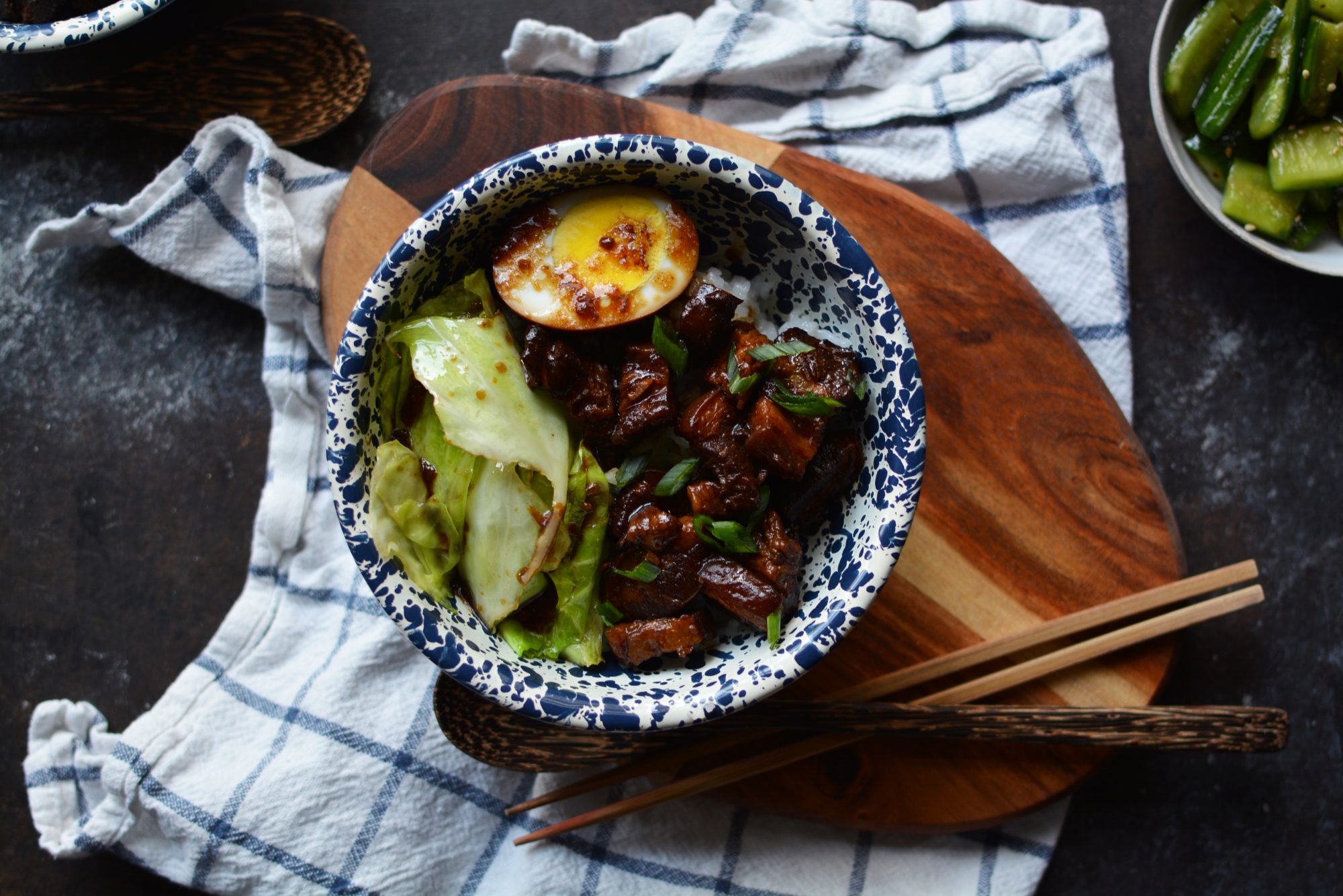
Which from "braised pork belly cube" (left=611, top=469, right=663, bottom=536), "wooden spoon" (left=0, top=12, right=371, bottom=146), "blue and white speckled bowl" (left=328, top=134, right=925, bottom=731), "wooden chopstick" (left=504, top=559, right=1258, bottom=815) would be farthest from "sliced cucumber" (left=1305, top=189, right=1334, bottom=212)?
"wooden spoon" (left=0, top=12, right=371, bottom=146)

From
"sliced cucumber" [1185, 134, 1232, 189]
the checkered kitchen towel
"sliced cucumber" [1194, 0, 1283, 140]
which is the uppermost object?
"sliced cucumber" [1194, 0, 1283, 140]

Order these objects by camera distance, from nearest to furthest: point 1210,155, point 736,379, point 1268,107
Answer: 1. point 736,379
2. point 1268,107
3. point 1210,155

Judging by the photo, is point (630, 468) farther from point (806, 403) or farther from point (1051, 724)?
point (1051, 724)

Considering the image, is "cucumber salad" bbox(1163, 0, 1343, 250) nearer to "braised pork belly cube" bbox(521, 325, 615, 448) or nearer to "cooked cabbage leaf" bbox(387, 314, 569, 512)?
"braised pork belly cube" bbox(521, 325, 615, 448)

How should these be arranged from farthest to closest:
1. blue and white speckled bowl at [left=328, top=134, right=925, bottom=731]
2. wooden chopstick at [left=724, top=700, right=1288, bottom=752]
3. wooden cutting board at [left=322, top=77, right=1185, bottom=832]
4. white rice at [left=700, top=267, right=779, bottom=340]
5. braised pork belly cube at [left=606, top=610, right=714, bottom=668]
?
wooden cutting board at [left=322, top=77, right=1185, bottom=832], wooden chopstick at [left=724, top=700, right=1288, bottom=752], white rice at [left=700, top=267, right=779, bottom=340], braised pork belly cube at [left=606, top=610, right=714, bottom=668], blue and white speckled bowl at [left=328, top=134, right=925, bottom=731]

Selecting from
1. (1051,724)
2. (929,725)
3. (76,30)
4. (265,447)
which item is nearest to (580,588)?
(929,725)

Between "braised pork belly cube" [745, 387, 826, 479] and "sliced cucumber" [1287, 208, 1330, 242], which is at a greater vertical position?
"sliced cucumber" [1287, 208, 1330, 242]
